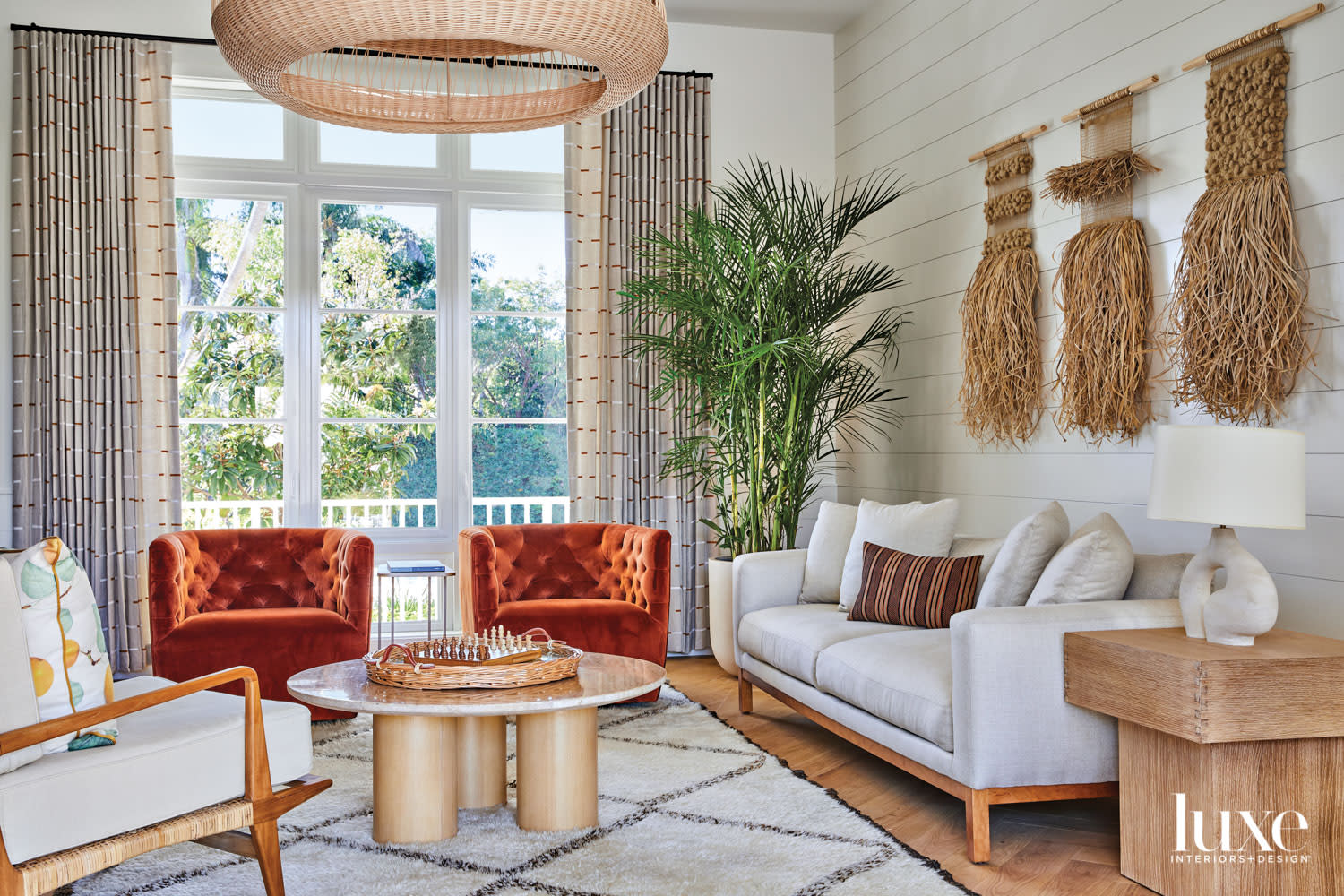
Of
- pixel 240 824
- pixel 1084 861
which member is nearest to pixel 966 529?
pixel 1084 861

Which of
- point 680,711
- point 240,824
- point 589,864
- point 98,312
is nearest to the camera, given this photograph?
point 240,824

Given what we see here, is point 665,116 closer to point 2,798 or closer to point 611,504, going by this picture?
point 611,504

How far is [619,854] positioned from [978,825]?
0.90 metres

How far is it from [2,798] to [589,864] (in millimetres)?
1314

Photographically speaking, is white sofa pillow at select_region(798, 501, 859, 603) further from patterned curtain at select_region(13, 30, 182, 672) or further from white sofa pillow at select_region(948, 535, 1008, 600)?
patterned curtain at select_region(13, 30, 182, 672)

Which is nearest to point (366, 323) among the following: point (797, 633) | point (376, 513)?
point (376, 513)

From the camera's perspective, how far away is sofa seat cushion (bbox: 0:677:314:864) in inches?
81.3

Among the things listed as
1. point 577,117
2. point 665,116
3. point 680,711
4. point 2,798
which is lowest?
point 680,711

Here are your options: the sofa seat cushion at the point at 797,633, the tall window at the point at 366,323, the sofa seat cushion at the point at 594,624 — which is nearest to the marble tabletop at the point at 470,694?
the sofa seat cushion at the point at 797,633

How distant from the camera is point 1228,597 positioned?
2.67 metres

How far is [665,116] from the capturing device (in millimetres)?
5930

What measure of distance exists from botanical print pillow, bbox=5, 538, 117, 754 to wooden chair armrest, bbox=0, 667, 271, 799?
46 mm

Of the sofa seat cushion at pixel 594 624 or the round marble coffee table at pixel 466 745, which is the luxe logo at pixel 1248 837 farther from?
the sofa seat cushion at pixel 594 624

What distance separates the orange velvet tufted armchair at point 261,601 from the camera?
4230mm
